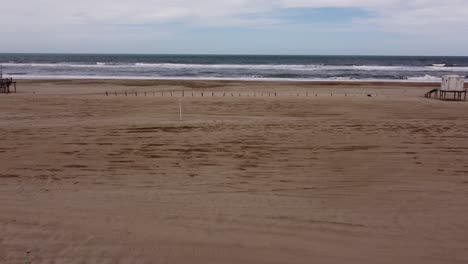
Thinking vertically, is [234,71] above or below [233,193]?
above

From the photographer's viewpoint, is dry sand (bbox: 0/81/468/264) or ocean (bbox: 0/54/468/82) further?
ocean (bbox: 0/54/468/82)

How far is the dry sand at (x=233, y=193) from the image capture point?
430 centimetres

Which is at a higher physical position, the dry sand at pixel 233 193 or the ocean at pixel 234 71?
the ocean at pixel 234 71

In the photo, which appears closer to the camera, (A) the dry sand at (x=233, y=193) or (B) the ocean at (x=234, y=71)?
(A) the dry sand at (x=233, y=193)

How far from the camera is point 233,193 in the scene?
5945 mm

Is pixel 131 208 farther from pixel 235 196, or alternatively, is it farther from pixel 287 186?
pixel 287 186

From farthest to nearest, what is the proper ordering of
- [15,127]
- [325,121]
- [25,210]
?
1. [325,121]
2. [15,127]
3. [25,210]

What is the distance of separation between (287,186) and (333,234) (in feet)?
5.56

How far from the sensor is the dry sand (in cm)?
430

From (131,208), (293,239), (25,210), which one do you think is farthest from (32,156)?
(293,239)

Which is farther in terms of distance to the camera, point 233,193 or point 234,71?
point 234,71

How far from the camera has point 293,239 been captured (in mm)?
4492

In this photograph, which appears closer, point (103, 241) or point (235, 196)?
point (103, 241)

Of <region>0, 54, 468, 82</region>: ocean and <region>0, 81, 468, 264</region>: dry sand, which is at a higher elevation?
<region>0, 54, 468, 82</region>: ocean
